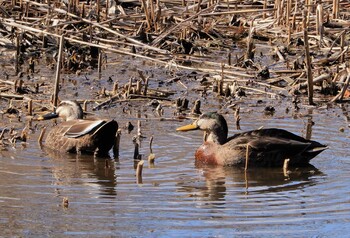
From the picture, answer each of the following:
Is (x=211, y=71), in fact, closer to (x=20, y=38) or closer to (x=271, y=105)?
(x=271, y=105)

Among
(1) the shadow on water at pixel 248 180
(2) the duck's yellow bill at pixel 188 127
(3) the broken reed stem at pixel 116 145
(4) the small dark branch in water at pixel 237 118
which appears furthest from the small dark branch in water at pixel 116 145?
(4) the small dark branch in water at pixel 237 118

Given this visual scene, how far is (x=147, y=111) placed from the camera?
38.6 feet

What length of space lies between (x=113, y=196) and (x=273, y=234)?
65.1 inches

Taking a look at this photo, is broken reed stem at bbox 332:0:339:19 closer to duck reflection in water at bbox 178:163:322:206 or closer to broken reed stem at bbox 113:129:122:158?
duck reflection in water at bbox 178:163:322:206

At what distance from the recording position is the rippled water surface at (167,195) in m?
6.91

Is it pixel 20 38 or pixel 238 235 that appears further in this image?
pixel 20 38

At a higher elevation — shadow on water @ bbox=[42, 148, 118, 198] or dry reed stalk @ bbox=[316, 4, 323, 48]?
dry reed stalk @ bbox=[316, 4, 323, 48]

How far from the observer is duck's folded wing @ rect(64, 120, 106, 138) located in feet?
32.0

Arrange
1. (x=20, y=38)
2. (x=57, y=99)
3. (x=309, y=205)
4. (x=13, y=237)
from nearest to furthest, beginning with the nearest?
(x=13, y=237)
(x=309, y=205)
(x=57, y=99)
(x=20, y=38)

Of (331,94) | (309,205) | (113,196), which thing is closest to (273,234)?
(309,205)

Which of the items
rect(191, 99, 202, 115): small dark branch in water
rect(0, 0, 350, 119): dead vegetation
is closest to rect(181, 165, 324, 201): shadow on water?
rect(191, 99, 202, 115): small dark branch in water

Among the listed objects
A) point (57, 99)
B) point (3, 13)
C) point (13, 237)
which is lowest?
point (13, 237)

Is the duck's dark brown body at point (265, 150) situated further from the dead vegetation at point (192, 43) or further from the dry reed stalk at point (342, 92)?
the dry reed stalk at point (342, 92)

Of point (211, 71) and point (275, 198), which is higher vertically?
point (211, 71)
